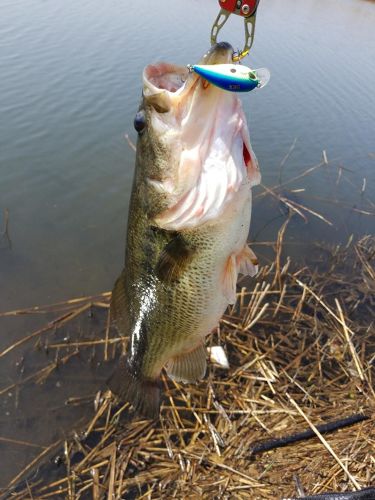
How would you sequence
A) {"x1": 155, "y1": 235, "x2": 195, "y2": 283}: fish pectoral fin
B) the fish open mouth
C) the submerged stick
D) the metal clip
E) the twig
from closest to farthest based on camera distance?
the metal clip
the fish open mouth
{"x1": 155, "y1": 235, "x2": 195, "y2": 283}: fish pectoral fin
the twig
the submerged stick

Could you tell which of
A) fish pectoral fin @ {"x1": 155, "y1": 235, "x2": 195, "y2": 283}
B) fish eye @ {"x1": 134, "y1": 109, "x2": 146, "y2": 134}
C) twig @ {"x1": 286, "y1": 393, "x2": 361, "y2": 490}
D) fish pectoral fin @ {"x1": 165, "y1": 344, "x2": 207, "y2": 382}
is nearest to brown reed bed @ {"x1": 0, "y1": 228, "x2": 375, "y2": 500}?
twig @ {"x1": 286, "y1": 393, "x2": 361, "y2": 490}

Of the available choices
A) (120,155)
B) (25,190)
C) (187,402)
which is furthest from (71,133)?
(187,402)

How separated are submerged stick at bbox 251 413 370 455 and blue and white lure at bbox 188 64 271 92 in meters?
2.80

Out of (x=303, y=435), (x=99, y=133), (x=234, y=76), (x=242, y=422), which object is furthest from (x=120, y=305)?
(x=99, y=133)

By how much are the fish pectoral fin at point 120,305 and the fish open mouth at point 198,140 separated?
2.50 feet

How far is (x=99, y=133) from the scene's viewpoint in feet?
26.0

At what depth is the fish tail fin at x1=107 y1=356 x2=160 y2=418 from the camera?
250 cm

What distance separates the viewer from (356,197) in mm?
7137

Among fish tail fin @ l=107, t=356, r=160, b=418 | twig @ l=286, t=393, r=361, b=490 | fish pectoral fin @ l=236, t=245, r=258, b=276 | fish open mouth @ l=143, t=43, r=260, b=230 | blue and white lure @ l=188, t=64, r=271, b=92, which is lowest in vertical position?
twig @ l=286, t=393, r=361, b=490

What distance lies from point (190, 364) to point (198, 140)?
130 cm

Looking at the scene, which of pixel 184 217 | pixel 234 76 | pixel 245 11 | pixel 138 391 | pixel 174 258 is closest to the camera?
pixel 234 76

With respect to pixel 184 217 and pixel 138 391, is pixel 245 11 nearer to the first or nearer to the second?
pixel 184 217

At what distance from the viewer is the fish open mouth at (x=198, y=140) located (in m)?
1.59

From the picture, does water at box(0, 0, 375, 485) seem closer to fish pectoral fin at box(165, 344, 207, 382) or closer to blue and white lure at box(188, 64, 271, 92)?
fish pectoral fin at box(165, 344, 207, 382)
